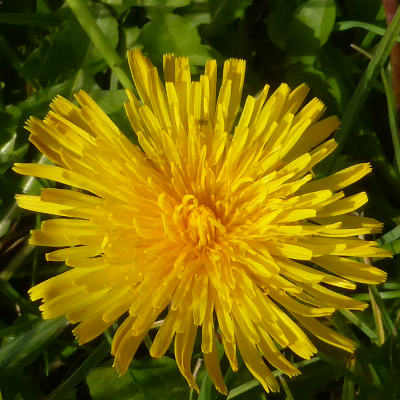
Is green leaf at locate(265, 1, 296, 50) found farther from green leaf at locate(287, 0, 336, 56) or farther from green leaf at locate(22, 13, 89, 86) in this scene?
green leaf at locate(22, 13, 89, 86)

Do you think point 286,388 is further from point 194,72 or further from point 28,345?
point 194,72

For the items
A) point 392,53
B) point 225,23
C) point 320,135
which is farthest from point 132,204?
point 392,53

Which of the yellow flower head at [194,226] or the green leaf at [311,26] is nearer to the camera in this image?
the yellow flower head at [194,226]

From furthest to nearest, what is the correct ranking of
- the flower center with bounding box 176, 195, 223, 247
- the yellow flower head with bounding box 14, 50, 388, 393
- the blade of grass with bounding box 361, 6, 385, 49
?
the blade of grass with bounding box 361, 6, 385, 49
the flower center with bounding box 176, 195, 223, 247
the yellow flower head with bounding box 14, 50, 388, 393

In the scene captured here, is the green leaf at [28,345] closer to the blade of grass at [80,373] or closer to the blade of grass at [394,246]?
the blade of grass at [80,373]

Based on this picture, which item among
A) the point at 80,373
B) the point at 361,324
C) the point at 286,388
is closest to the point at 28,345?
the point at 80,373

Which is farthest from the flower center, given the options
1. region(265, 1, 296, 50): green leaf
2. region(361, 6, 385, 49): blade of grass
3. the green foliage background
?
region(361, 6, 385, 49): blade of grass

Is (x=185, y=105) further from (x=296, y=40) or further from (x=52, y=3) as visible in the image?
(x=52, y=3)

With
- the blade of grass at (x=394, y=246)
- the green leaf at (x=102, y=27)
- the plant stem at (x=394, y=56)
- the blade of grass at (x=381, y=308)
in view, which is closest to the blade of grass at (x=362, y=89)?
the plant stem at (x=394, y=56)
